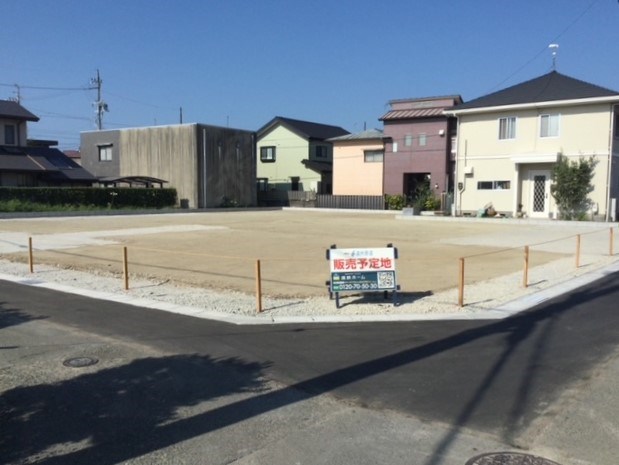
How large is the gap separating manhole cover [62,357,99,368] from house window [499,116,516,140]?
30322 millimetres

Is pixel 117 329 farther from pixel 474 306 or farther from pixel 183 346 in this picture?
pixel 474 306

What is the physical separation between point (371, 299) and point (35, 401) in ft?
18.9

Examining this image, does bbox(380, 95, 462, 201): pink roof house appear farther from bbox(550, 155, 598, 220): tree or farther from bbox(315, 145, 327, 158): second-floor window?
bbox(550, 155, 598, 220): tree

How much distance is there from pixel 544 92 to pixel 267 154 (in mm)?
31696

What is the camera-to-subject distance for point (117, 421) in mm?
4426

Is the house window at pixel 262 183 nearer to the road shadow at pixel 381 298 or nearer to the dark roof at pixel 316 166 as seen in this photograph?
the dark roof at pixel 316 166

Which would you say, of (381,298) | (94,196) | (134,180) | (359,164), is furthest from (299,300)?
(359,164)

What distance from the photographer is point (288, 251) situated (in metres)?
16.6

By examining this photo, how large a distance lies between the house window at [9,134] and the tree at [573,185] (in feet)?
126

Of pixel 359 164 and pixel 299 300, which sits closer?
pixel 299 300

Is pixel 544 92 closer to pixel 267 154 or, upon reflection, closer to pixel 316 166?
pixel 316 166

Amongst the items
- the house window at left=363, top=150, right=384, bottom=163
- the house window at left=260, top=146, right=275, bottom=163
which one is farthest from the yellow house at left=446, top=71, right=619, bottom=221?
the house window at left=260, top=146, right=275, bottom=163

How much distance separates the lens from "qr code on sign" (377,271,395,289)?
29.4 ft

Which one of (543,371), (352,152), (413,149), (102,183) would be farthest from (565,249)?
(102,183)
